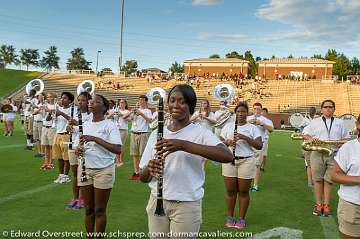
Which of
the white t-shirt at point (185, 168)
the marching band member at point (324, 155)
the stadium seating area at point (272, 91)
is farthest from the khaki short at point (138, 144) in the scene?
the stadium seating area at point (272, 91)

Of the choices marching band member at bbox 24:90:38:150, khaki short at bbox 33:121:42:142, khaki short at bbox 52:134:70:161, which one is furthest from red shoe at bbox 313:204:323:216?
marching band member at bbox 24:90:38:150

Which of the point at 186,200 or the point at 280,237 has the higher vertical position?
the point at 186,200

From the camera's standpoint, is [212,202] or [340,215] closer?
[340,215]

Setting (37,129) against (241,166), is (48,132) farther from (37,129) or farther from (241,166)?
(241,166)

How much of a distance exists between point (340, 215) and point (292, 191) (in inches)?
217

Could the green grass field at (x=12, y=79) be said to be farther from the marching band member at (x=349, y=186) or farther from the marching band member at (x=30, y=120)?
the marching band member at (x=349, y=186)

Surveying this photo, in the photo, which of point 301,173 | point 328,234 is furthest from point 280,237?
point 301,173

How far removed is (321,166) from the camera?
713 cm

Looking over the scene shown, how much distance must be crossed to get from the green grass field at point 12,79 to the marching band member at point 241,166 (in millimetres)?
44172

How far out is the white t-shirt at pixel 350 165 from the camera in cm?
382

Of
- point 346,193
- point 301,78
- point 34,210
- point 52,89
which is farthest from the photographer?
point 301,78

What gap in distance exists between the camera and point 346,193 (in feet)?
12.8

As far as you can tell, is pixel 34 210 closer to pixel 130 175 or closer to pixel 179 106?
pixel 130 175

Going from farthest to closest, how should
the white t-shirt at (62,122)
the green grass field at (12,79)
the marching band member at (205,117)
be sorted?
the green grass field at (12,79) → the marching band member at (205,117) → the white t-shirt at (62,122)
